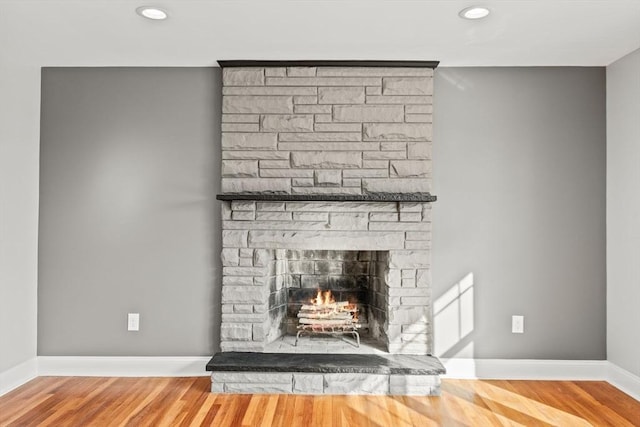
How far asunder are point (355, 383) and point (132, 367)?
5.35ft

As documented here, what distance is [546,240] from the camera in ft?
12.1

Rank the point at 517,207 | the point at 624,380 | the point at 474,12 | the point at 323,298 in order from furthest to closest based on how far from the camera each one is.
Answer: the point at 323,298 < the point at 517,207 < the point at 624,380 < the point at 474,12

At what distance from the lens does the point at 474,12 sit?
8.90 ft

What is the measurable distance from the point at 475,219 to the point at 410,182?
1.83ft

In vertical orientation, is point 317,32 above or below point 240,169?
above

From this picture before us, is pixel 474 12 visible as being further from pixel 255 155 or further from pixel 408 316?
pixel 408 316

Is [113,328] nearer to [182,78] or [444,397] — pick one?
[182,78]

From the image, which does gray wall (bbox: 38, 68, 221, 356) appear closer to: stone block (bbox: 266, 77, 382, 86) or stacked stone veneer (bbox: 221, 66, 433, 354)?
stacked stone veneer (bbox: 221, 66, 433, 354)

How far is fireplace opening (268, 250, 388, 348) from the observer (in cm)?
386

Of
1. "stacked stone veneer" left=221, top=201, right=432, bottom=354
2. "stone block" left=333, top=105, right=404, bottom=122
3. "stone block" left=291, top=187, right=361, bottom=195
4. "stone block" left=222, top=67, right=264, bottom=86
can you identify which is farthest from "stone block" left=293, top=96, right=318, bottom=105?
"stacked stone veneer" left=221, top=201, right=432, bottom=354

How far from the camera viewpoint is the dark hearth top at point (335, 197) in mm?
3420

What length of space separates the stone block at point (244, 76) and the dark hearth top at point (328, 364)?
190cm

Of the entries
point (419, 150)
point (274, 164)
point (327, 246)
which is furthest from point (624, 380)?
point (274, 164)

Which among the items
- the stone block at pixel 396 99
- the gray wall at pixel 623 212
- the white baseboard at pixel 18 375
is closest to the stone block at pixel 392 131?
the stone block at pixel 396 99
